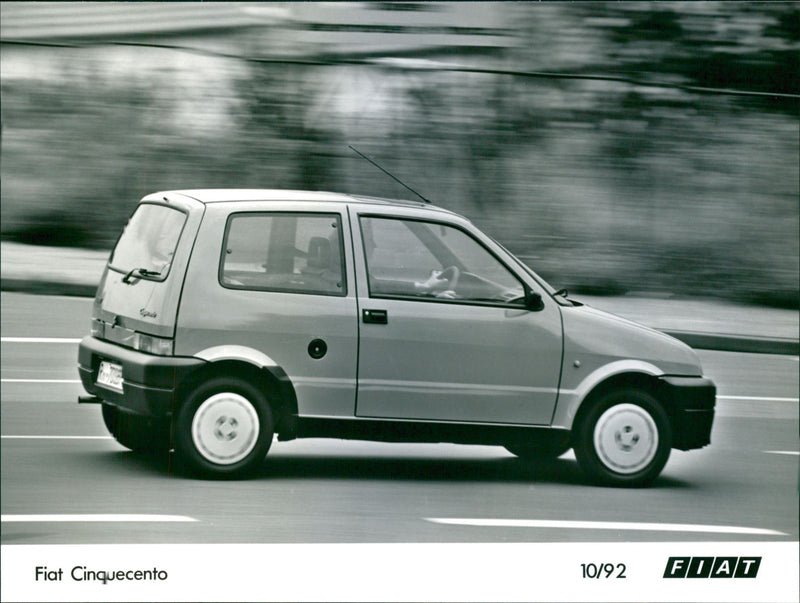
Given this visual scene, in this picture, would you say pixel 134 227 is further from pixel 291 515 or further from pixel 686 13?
pixel 686 13

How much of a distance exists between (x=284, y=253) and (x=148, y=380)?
2.22 feet

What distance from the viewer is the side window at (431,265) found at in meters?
4.22

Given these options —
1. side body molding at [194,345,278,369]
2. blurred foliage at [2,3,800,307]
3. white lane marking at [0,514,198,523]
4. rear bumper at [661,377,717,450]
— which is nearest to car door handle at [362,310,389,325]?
side body molding at [194,345,278,369]

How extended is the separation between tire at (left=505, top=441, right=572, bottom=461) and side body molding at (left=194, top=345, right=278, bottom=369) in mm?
946

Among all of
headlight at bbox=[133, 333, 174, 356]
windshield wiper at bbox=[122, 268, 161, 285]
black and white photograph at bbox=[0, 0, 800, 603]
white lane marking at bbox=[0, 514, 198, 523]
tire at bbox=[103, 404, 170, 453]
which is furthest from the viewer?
windshield wiper at bbox=[122, 268, 161, 285]

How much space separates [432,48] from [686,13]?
3.94ft

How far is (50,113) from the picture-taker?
4.19 m

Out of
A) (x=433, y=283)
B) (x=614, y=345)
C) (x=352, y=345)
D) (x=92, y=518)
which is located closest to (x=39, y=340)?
(x=92, y=518)

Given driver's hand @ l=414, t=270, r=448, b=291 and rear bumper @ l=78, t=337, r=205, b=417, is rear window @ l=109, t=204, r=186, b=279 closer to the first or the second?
rear bumper @ l=78, t=337, r=205, b=417

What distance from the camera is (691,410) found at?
4344mm

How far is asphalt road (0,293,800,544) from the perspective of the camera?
12.1 feet

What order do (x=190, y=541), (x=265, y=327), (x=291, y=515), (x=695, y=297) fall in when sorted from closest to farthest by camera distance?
(x=190, y=541) → (x=291, y=515) → (x=265, y=327) → (x=695, y=297)

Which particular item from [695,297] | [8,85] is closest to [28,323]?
[8,85]

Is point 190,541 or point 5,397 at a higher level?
point 5,397
